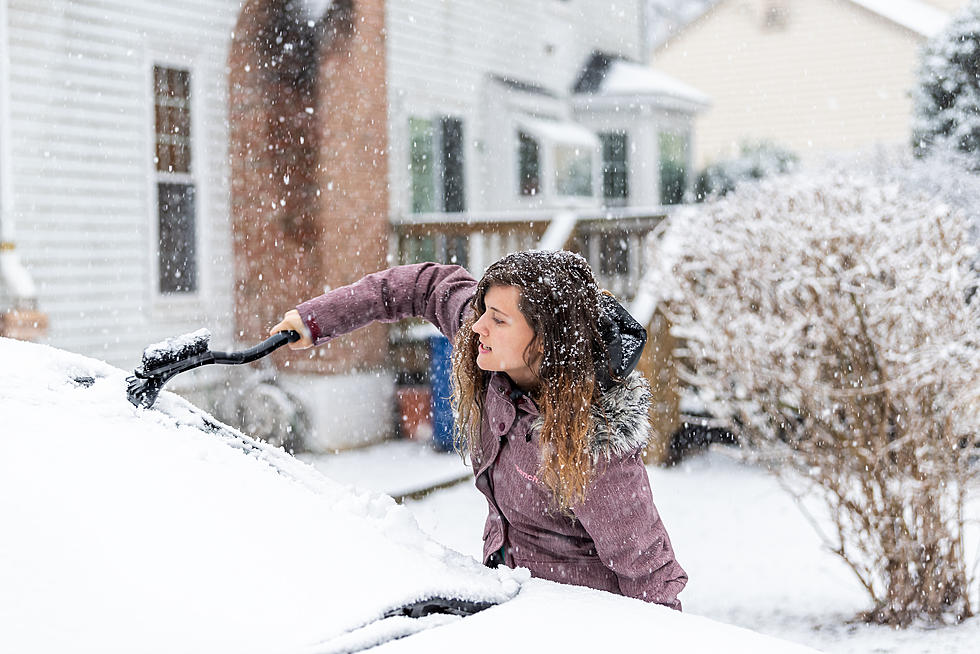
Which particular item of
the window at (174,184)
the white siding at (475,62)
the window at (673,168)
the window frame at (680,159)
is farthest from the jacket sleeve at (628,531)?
the window at (673,168)

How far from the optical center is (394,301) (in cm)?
263

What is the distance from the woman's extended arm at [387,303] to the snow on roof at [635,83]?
12.3 metres

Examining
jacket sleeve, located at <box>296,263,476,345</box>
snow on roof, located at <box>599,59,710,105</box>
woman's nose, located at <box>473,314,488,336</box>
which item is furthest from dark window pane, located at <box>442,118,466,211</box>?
woman's nose, located at <box>473,314,488,336</box>

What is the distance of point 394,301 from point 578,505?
0.81 m

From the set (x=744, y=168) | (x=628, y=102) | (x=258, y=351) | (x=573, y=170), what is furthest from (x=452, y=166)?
(x=258, y=351)

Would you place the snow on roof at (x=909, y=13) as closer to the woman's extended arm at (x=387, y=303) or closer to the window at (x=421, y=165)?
the window at (x=421, y=165)

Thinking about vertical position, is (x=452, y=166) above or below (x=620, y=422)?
above

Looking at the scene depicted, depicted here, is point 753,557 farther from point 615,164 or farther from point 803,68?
point 803,68

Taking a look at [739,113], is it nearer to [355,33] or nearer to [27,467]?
[355,33]

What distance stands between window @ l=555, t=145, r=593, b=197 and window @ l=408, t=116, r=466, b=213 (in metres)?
2.25

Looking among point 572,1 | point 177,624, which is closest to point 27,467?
point 177,624

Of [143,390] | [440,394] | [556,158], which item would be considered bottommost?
[440,394]

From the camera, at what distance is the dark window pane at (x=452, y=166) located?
37.5 ft

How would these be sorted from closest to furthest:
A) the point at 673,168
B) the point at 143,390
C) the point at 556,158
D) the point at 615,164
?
1. the point at 143,390
2. the point at 556,158
3. the point at 615,164
4. the point at 673,168
